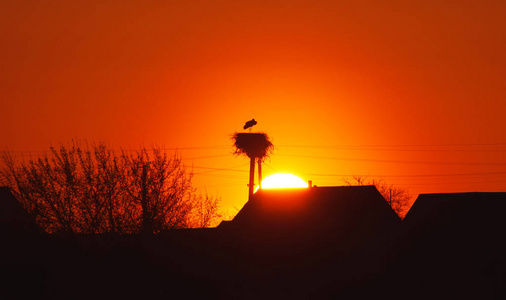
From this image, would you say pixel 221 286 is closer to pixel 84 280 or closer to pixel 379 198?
pixel 84 280

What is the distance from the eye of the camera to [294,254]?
37375 millimetres

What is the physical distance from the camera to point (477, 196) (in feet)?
108

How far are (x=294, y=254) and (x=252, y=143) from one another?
20.7 meters

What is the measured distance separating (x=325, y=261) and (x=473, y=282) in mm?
8308

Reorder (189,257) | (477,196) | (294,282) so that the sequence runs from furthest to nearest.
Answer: (189,257) < (294,282) < (477,196)

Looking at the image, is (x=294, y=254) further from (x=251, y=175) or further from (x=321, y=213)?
(x=251, y=175)

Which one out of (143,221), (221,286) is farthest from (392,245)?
(143,221)

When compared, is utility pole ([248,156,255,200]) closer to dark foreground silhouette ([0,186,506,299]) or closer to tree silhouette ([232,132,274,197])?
tree silhouette ([232,132,274,197])

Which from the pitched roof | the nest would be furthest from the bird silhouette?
the pitched roof

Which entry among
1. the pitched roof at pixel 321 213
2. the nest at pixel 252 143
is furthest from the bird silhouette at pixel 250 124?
the pitched roof at pixel 321 213

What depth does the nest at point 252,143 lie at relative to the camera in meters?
57.4

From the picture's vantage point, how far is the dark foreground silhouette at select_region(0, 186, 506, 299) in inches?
1227

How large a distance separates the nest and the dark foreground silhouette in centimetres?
1548

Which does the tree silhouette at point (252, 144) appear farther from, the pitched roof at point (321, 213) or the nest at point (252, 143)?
the pitched roof at point (321, 213)
